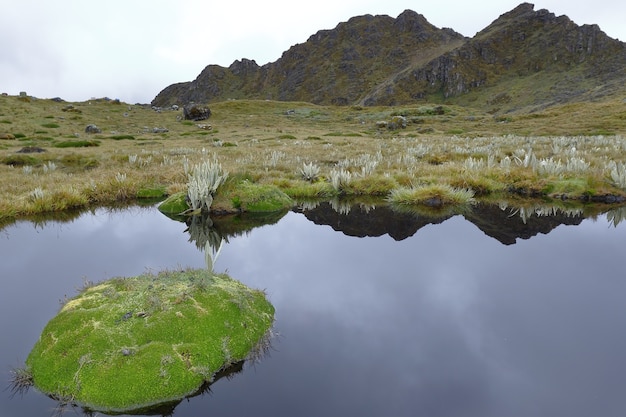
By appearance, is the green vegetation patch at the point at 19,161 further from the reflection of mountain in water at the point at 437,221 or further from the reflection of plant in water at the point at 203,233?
the reflection of mountain in water at the point at 437,221

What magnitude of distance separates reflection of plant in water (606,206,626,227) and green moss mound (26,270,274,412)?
7293 millimetres

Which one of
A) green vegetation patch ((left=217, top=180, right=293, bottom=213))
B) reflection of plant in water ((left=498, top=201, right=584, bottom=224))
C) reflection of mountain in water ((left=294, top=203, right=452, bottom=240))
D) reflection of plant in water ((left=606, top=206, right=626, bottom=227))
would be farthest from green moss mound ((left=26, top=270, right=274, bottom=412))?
reflection of plant in water ((left=606, top=206, right=626, bottom=227))

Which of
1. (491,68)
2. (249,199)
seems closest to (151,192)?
(249,199)

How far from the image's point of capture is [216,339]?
12.0 feet

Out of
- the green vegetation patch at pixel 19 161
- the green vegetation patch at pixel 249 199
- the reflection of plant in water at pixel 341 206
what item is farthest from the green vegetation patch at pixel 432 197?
the green vegetation patch at pixel 19 161

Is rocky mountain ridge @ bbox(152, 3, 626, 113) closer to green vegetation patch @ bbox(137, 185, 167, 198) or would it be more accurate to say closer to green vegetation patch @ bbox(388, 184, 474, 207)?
green vegetation patch @ bbox(388, 184, 474, 207)

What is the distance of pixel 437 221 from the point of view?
8.37 meters

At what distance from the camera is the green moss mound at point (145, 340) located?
3.06 m

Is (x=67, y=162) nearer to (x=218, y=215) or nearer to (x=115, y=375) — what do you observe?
(x=218, y=215)

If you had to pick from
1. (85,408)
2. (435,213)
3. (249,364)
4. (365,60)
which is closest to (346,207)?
(435,213)

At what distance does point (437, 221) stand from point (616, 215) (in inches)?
149

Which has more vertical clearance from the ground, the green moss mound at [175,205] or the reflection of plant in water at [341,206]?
the green moss mound at [175,205]

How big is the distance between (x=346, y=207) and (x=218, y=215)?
3.10 meters

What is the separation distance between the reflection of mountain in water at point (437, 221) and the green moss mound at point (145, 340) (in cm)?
379
